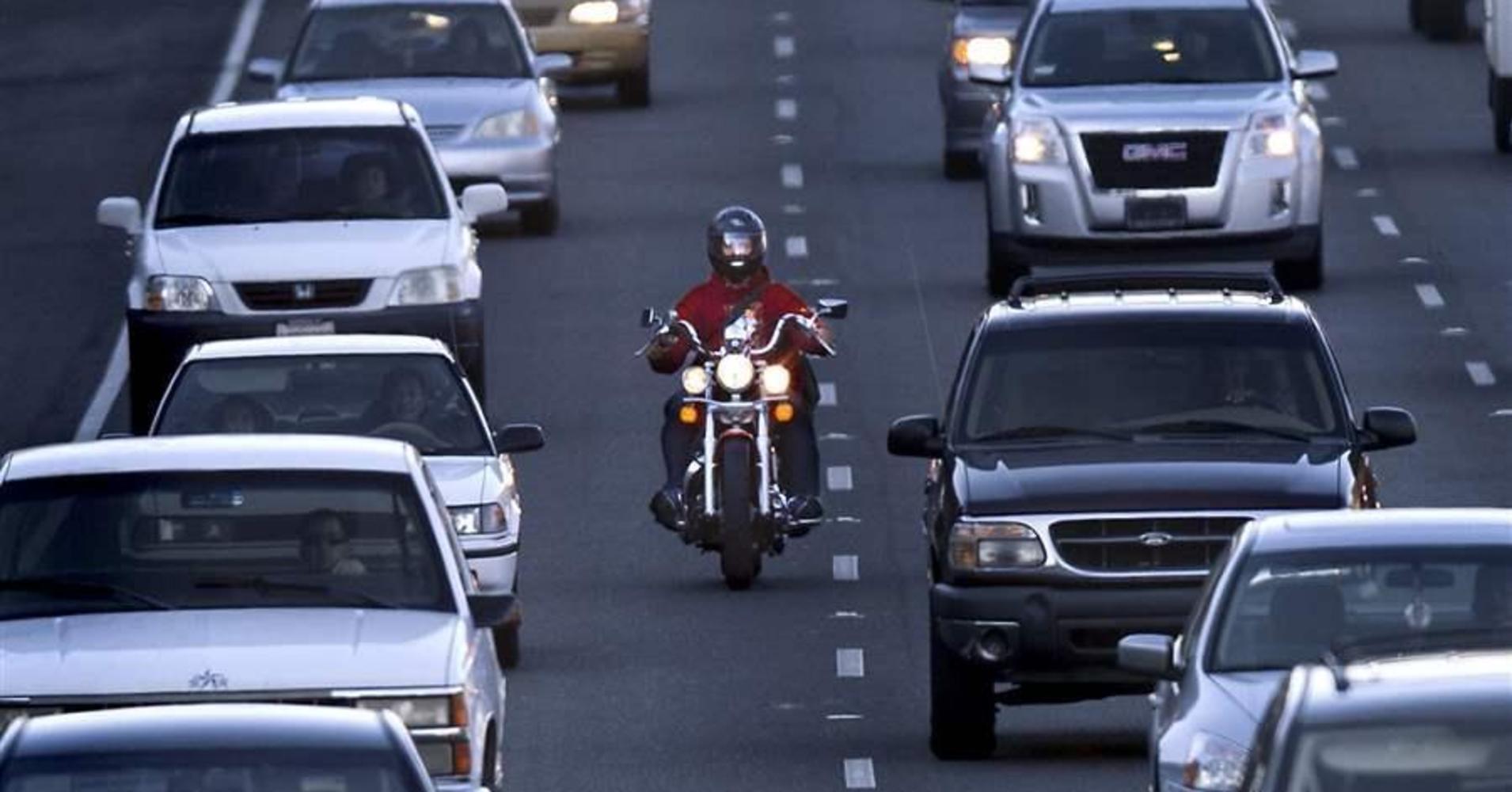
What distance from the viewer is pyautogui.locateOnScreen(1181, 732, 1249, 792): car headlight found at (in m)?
15.2

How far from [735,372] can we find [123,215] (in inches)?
237

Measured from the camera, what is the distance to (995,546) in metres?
19.7

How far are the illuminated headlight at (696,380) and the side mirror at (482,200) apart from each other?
4.81m

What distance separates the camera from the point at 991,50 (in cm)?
3962

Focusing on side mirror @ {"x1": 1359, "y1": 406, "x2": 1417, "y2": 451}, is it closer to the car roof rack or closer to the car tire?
the car roof rack

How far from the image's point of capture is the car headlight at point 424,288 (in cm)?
2886

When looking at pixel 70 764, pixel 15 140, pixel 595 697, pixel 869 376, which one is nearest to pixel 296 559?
pixel 70 764

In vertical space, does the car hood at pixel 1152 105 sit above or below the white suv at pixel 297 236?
below

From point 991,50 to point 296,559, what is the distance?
23.3 metres

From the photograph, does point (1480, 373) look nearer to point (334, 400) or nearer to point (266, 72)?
point (266, 72)

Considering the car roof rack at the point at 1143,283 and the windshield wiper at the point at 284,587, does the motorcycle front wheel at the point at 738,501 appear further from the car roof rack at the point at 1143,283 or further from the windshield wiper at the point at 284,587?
the windshield wiper at the point at 284,587

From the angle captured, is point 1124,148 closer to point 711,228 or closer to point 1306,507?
point 711,228

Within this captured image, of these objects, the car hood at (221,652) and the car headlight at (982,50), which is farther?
the car headlight at (982,50)

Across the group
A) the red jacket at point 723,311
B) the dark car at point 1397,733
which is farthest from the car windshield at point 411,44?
the dark car at point 1397,733
